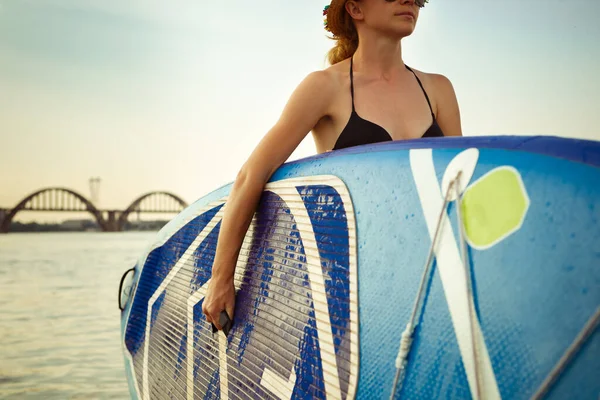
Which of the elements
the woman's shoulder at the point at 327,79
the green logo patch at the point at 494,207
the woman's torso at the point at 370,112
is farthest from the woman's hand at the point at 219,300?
the green logo patch at the point at 494,207

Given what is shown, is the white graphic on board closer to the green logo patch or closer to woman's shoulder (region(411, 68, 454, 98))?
the green logo patch

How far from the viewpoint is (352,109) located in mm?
1757

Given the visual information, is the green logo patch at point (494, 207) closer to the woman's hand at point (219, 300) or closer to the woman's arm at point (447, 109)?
the woman's hand at point (219, 300)

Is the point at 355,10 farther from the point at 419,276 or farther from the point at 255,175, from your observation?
the point at 419,276

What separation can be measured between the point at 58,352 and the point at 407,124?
3.56 meters

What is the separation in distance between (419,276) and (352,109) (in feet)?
2.83

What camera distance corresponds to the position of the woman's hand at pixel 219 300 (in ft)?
5.47

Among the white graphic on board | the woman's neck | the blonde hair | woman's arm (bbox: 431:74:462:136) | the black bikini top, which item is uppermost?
the blonde hair

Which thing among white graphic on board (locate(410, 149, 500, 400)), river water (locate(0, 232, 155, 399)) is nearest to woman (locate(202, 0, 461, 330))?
white graphic on board (locate(410, 149, 500, 400))

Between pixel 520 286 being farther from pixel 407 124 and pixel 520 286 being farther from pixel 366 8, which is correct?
pixel 366 8

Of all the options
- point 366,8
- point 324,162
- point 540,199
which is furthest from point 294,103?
point 540,199

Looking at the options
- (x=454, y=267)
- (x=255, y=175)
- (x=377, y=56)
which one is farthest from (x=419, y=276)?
(x=377, y=56)

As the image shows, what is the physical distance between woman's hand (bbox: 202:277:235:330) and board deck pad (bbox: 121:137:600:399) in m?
0.04

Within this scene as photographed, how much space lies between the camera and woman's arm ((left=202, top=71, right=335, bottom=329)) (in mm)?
1663
